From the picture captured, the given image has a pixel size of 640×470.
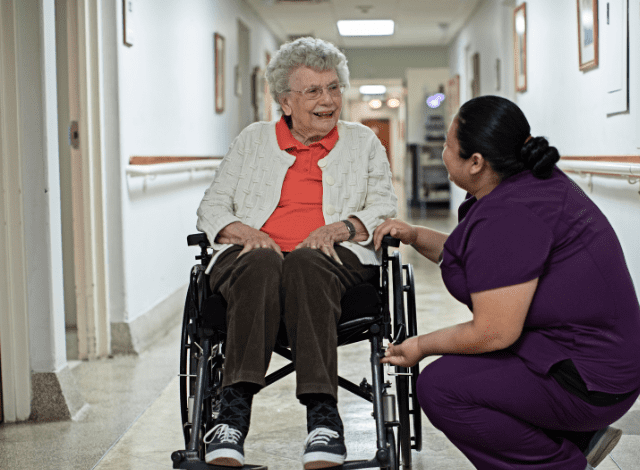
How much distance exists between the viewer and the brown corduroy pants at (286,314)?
5.29 feet

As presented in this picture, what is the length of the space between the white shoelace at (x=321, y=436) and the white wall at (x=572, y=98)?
6.59 feet

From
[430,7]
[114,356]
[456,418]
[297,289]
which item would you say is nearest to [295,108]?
[297,289]

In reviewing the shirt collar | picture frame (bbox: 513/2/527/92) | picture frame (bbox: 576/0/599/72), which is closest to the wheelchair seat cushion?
the shirt collar

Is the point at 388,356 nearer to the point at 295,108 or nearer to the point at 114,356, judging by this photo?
the point at 295,108

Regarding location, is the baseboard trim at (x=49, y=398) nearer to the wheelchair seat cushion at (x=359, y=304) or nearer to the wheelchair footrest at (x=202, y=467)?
the wheelchair footrest at (x=202, y=467)

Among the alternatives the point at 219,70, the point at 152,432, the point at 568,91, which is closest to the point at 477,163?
the point at 152,432

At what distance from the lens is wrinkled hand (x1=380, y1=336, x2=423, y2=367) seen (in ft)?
5.20

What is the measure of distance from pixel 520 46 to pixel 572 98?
1.68 metres

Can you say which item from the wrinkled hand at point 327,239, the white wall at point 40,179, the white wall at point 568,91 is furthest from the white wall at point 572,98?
the white wall at point 40,179

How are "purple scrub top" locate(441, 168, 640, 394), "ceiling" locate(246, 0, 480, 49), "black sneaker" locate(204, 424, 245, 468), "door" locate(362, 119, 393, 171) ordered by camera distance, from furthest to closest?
"door" locate(362, 119, 393, 171) < "ceiling" locate(246, 0, 480, 49) < "black sneaker" locate(204, 424, 245, 468) < "purple scrub top" locate(441, 168, 640, 394)

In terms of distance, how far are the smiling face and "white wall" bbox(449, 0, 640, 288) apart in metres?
1.58

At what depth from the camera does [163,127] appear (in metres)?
4.02

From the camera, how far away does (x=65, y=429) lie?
2291 mm

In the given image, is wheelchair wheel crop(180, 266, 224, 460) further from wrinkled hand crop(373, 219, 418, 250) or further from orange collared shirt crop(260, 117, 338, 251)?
wrinkled hand crop(373, 219, 418, 250)
